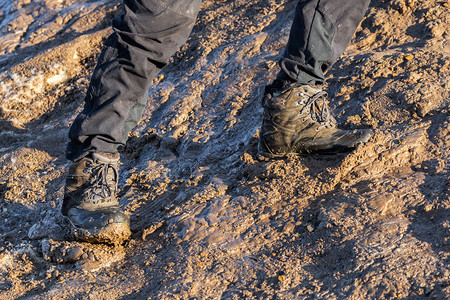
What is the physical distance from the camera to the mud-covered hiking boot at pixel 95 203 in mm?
2243

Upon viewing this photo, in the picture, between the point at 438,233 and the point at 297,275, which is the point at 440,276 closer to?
the point at 438,233

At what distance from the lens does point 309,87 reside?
246 cm

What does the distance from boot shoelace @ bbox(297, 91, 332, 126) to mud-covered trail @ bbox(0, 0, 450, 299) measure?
0.21m

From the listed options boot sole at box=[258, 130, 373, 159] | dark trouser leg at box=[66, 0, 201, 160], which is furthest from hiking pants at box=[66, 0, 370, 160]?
boot sole at box=[258, 130, 373, 159]

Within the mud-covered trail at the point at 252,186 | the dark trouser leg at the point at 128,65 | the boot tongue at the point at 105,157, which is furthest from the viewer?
the boot tongue at the point at 105,157

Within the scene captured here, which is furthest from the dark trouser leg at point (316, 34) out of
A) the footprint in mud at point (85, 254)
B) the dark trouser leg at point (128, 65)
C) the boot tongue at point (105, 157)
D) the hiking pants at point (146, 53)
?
the footprint in mud at point (85, 254)

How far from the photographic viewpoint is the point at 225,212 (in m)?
2.29

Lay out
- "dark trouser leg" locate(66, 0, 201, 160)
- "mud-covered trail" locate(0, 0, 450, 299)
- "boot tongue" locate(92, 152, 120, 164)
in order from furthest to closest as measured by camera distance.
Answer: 1. "boot tongue" locate(92, 152, 120, 164)
2. "dark trouser leg" locate(66, 0, 201, 160)
3. "mud-covered trail" locate(0, 0, 450, 299)

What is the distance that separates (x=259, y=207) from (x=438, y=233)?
0.76 meters

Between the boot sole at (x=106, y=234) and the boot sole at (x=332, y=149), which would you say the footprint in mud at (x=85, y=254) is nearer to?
the boot sole at (x=106, y=234)

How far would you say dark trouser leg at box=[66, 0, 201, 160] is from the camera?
2154mm

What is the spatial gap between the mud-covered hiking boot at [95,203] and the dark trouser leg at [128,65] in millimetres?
71

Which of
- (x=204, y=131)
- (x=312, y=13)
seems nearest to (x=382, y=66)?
(x=312, y=13)

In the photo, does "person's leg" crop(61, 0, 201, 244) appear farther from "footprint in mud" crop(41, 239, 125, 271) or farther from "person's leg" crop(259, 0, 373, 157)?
"person's leg" crop(259, 0, 373, 157)
